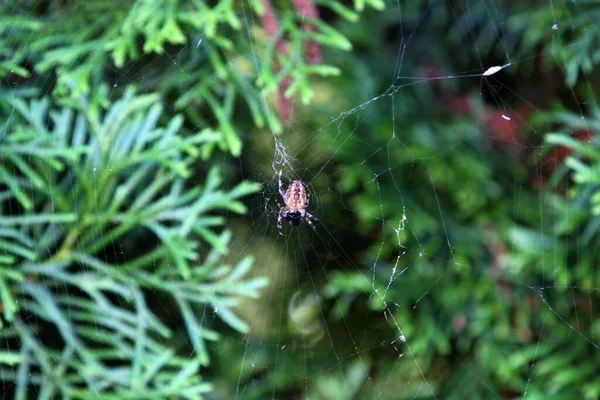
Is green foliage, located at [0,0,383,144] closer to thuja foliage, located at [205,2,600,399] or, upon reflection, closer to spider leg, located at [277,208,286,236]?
thuja foliage, located at [205,2,600,399]

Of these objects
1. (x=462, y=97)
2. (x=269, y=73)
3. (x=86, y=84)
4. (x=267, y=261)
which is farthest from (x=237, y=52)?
(x=462, y=97)

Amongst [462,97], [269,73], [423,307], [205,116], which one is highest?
[269,73]

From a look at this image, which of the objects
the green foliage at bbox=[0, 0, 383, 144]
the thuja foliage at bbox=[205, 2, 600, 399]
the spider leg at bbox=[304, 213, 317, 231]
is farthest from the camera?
the spider leg at bbox=[304, 213, 317, 231]

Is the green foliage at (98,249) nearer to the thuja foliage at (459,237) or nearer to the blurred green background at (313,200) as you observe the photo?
the blurred green background at (313,200)

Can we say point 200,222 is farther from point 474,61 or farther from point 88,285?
point 474,61

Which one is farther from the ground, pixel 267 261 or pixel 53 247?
pixel 53 247

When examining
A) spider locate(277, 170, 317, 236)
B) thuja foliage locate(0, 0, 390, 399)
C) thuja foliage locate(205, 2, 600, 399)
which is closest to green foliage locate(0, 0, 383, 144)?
thuja foliage locate(0, 0, 390, 399)

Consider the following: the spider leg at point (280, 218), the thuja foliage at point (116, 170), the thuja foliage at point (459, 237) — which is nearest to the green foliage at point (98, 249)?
the thuja foliage at point (116, 170)

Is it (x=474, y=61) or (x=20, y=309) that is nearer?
(x=20, y=309)

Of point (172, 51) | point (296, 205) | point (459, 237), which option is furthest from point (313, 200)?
point (172, 51)
